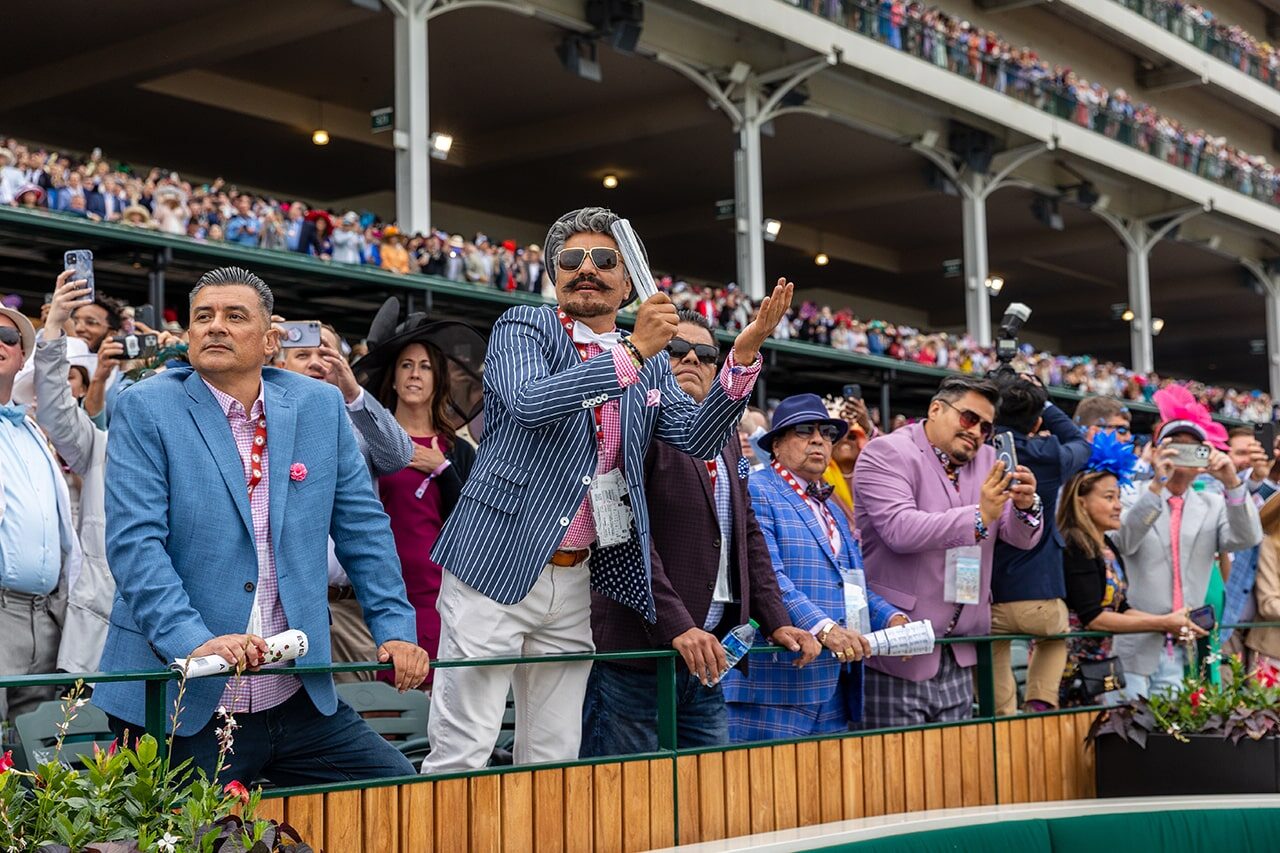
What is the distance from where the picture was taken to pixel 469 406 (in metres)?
6.16

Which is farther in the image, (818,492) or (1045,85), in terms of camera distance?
(1045,85)

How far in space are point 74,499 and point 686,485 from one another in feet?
8.97

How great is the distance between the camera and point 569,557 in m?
4.54

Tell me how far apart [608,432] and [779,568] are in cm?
143

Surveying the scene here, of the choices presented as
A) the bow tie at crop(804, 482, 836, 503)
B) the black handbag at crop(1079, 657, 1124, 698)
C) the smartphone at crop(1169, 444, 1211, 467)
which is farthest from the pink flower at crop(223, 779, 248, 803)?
the smartphone at crop(1169, 444, 1211, 467)

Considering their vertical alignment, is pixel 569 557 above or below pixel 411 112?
below

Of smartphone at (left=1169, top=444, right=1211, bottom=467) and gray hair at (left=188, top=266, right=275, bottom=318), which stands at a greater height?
gray hair at (left=188, top=266, right=275, bottom=318)

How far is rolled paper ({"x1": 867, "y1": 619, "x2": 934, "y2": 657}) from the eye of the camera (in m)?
5.55

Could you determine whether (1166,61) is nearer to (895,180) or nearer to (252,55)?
(895,180)

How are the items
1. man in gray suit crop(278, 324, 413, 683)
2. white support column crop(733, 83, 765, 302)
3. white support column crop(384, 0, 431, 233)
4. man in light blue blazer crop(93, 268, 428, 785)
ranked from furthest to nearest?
white support column crop(733, 83, 765, 302) < white support column crop(384, 0, 431, 233) < man in gray suit crop(278, 324, 413, 683) < man in light blue blazer crop(93, 268, 428, 785)

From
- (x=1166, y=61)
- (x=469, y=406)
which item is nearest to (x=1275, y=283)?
(x=1166, y=61)

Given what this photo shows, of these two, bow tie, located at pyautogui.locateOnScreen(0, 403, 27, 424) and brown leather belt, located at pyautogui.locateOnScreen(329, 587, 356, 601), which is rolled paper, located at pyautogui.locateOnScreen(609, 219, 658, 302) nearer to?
brown leather belt, located at pyautogui.locateOnScreen(329, 587, 356, 601)

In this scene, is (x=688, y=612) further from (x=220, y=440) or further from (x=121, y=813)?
(x=121, y=813)

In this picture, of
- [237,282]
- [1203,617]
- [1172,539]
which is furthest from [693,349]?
[1203,617]
